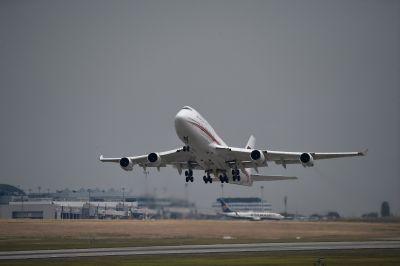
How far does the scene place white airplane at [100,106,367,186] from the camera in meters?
57.9

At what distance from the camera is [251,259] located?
50906mm

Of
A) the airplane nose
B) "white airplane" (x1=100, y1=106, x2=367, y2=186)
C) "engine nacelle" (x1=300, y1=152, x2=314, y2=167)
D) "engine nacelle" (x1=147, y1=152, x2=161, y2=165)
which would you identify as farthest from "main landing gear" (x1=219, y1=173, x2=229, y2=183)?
the airplane nose

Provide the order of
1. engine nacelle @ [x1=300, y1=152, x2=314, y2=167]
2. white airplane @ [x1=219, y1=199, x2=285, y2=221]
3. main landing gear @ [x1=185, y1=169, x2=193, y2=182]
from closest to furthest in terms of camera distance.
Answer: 1. engine nacelle @ [x1=300, y1=152, x2=314, y2=167]
2. main landing gear @ [x1=185, y1=169, x2=193, y2=182]
3. white airplane @ [x1=219, y1=199, x2=285, y2=221]

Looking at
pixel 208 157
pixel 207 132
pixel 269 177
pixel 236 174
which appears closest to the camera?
pixel 207 132

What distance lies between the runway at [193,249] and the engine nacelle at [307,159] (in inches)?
300

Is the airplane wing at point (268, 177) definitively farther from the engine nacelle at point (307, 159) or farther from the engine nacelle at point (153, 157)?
the engine nacelle at point (153, 157)

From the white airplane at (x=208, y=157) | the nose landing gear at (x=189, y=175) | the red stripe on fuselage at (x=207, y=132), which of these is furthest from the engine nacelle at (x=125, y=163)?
the red stripe on fuselage at (x=207, y=132)

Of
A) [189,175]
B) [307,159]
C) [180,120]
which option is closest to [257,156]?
[307,159]

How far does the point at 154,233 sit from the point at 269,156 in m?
18.8

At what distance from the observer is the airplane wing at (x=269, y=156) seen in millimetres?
60078

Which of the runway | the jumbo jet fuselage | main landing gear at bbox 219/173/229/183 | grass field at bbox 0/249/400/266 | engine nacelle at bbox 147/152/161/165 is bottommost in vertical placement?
grass field at bbox 0/249/400/266

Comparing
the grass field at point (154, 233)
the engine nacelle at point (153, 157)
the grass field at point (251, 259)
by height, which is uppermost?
the engine nacelle at point (153, 157)

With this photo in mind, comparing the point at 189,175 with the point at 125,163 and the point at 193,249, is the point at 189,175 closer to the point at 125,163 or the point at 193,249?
the point at 125,163

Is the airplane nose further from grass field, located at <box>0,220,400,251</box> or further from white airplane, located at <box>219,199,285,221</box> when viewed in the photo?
white airplane, located at <box>219,199,285,221</box>
